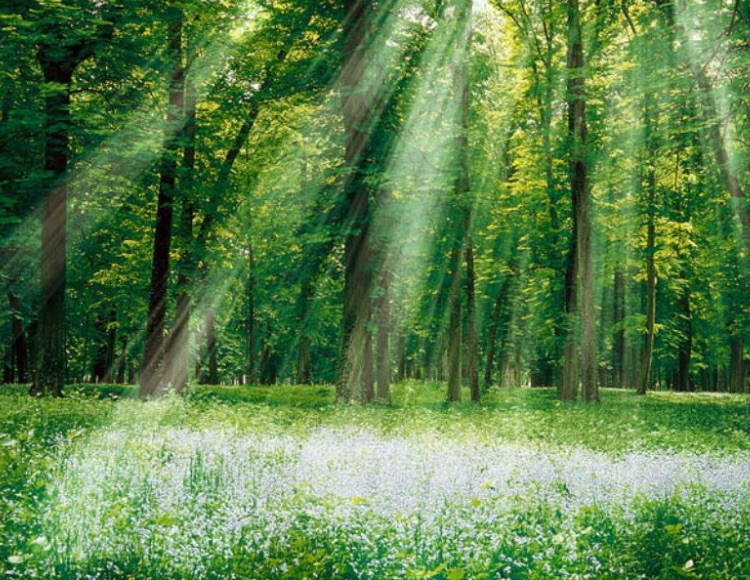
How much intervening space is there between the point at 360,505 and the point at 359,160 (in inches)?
491

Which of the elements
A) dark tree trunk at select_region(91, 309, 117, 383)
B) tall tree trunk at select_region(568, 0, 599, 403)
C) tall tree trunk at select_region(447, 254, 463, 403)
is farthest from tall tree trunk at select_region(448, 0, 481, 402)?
dark tree trunk at select_region(91, 309, 117, 383)

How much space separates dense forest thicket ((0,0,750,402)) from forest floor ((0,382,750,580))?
289 inches

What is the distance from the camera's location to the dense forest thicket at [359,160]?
1573cm

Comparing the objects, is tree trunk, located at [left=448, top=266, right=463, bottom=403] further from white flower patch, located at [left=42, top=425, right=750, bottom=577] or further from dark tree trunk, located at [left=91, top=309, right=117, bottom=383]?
dark tree trunk, located at [left=91, top=309, right=117, bottom=383]

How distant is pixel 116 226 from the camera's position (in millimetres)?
23953

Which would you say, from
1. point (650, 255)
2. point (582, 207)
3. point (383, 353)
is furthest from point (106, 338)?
point (582, 207)

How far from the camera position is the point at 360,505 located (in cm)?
638

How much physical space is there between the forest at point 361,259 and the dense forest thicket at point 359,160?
12cm

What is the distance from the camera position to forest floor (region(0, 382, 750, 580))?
17.4ft

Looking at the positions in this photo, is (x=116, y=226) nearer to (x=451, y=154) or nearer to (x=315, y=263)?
(x=315, y=263)

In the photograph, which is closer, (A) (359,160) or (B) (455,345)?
(A) (359,160)

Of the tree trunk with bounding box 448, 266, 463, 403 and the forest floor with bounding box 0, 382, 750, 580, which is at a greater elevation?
the tree trunk with bounding box 448, 266, 463, 403

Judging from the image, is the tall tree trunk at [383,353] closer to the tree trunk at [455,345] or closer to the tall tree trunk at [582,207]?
the tree trunk at [455,345]

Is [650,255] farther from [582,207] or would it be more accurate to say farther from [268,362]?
[268,362]
